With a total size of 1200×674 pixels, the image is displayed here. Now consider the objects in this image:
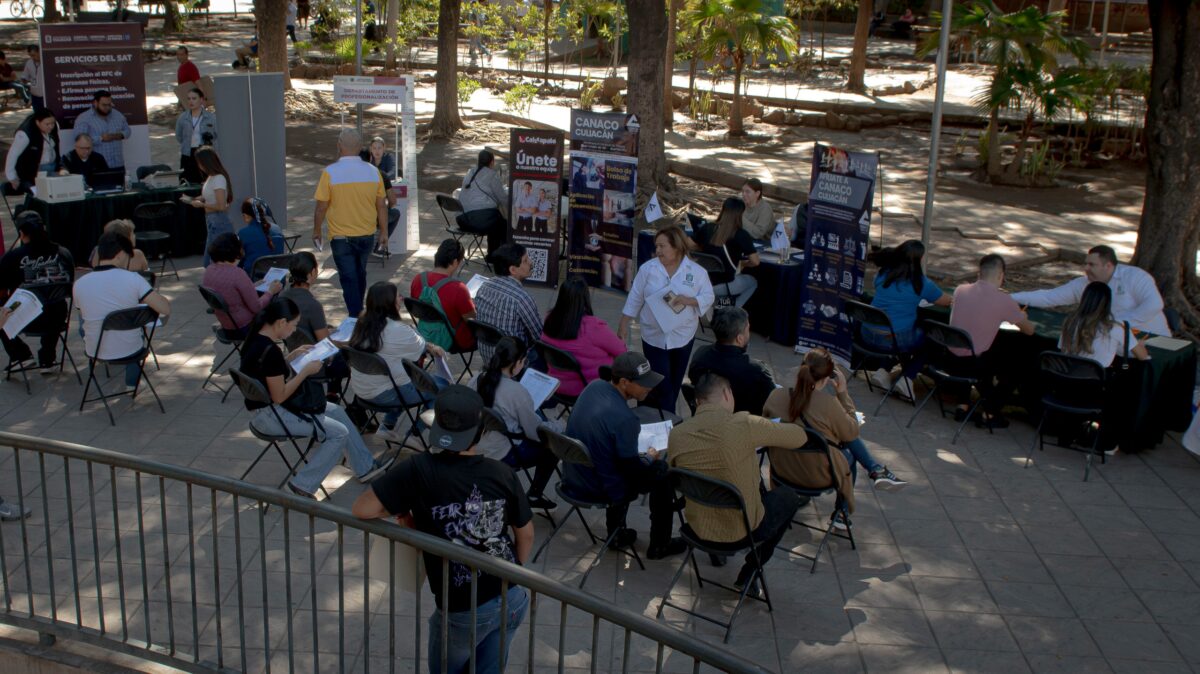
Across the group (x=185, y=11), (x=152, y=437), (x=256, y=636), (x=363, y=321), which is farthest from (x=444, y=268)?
(x=185, y=11)

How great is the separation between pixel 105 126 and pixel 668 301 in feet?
30.6

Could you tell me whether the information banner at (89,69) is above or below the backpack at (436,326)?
above

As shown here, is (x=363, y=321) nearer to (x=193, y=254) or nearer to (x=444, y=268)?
(x=444, y=268)

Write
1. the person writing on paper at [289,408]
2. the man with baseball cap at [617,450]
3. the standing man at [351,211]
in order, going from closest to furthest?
the man with baseball cap at [617,450] < the person writing on paper at [289,408] < the standing man at [351,211]

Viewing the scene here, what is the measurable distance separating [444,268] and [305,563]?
2874 mm

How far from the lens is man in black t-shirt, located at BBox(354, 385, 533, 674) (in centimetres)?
417

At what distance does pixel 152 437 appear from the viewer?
801 centimetres

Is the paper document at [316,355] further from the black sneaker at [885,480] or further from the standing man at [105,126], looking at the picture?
the standing man at [105,126]

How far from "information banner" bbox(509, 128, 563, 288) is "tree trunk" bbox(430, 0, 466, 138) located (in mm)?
8651

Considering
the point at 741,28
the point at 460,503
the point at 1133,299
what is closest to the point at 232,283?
the point at 460,503

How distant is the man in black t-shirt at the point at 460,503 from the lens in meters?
4.17

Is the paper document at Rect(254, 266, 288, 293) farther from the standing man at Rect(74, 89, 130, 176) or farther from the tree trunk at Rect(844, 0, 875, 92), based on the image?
the tree trunk at Rect(844, 0, 875, 92)

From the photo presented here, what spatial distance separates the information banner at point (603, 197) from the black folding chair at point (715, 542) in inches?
234

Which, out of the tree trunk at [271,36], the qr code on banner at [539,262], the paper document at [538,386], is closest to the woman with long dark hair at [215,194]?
the qr code on banner at [539,262]
